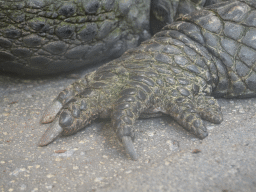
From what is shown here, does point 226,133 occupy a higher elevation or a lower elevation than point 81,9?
lower

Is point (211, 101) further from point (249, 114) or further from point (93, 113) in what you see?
point (93, 113)

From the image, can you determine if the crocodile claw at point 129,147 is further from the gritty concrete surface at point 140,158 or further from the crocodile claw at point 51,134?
the crocodile claw at point 51,134

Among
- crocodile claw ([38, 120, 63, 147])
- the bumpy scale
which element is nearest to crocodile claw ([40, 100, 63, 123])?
the bumpy scale

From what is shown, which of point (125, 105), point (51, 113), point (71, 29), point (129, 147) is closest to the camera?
point (129, 147)

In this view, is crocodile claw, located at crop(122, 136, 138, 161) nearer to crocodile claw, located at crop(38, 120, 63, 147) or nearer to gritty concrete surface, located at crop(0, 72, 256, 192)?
gritty concrete surface, located at crop(0, 72, 256, 192)

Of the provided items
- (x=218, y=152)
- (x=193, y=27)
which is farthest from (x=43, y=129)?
(x=193, y=27)

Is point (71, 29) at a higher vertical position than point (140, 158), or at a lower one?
higher

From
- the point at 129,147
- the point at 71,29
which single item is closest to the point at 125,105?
the point at 129,147

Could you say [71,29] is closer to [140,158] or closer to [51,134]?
[51,134]
